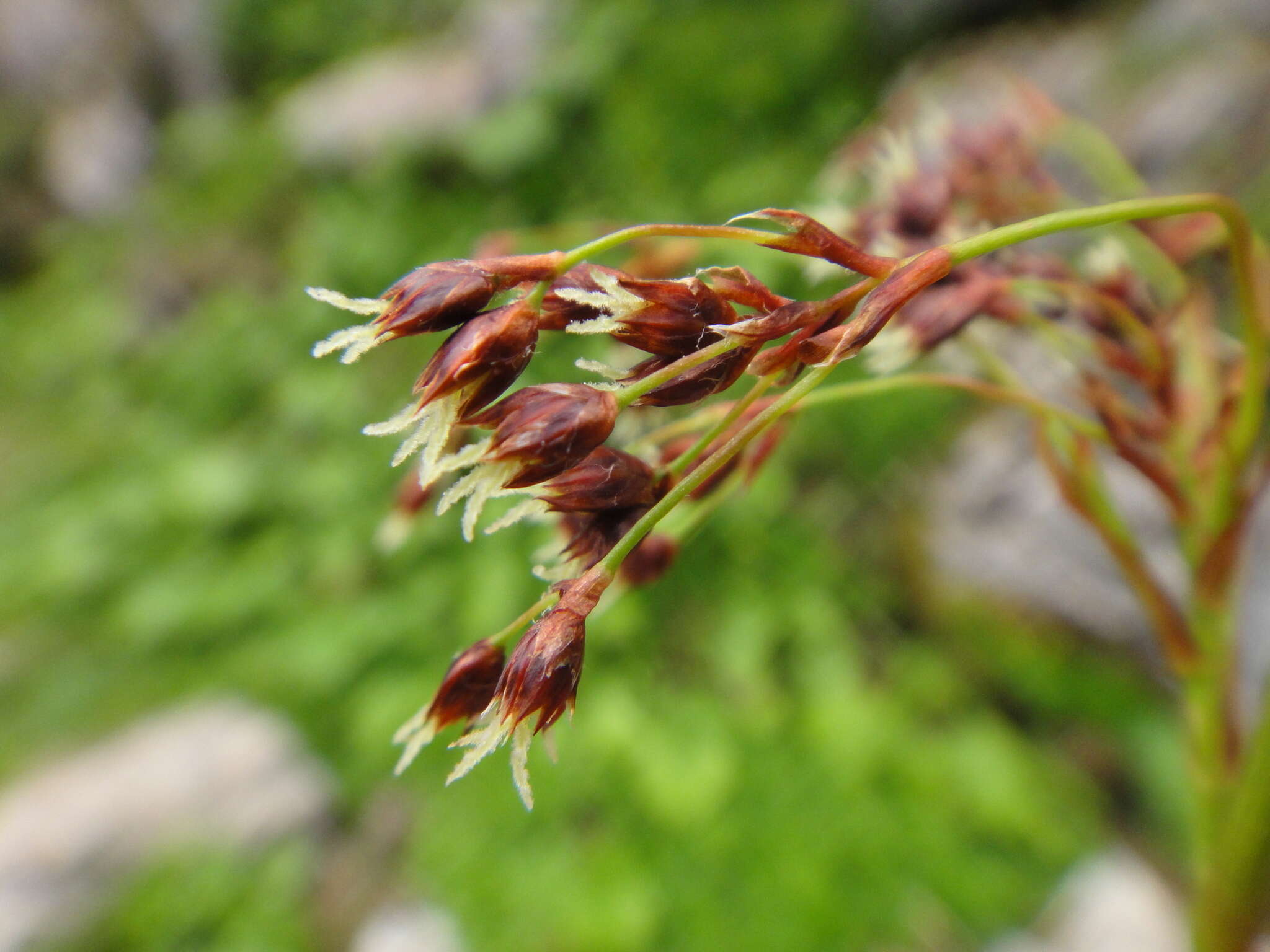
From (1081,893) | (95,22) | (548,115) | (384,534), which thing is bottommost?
(1081,893)

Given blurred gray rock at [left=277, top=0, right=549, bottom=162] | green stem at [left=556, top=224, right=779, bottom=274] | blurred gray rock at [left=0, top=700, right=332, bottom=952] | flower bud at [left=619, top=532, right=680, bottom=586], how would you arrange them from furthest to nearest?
blurred gray rock at [left=277, top=0, right=549, bottom=162], blurred gray rock at [left=0, top=700, right=332, bottom=952], flower bud at [left=619, top=532, right=680, bottom=586], green stem at [left=556, top=224, right=779, bottom=274]

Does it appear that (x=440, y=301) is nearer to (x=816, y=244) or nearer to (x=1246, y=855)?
(x=816, y=244)

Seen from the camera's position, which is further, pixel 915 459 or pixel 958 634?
pixel 915 459

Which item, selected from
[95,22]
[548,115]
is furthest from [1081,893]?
[95,22]

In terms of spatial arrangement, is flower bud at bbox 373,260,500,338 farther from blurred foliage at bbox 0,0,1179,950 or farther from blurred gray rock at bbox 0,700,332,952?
blurred gray rock at bbox 0,700,332,952

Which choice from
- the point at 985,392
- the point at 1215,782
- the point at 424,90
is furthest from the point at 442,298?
the point at 424,90

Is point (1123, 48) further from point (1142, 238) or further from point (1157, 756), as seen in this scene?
point (1142, 238)

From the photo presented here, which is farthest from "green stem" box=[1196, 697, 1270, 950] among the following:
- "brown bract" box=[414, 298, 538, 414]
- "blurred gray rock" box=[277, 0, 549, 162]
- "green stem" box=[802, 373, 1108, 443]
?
"blurred gray rock" box=[277, 0, 549, 162]
